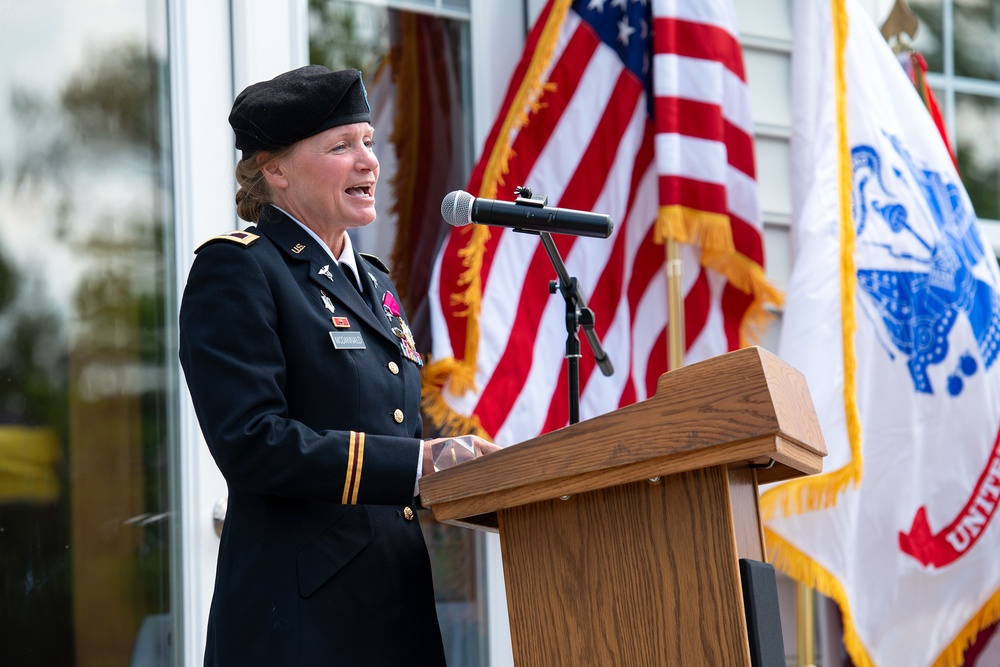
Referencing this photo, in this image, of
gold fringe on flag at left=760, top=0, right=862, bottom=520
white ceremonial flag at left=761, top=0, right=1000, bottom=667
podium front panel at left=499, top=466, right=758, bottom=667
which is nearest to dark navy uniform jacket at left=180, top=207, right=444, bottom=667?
podium front panel at left=499, top=466, right=758, bottom=667

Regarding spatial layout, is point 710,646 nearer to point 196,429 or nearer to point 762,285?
point 196,429

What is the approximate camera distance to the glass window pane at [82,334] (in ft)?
9.66

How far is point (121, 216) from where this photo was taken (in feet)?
10.5

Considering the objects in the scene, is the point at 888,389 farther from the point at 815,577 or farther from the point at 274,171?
the point at 274,171

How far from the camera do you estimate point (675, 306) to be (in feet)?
11.7

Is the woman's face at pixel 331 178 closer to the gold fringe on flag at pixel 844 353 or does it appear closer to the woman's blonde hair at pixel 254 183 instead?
the woman's blonde hair at pixel 254 183

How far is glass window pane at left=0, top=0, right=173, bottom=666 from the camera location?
9.66 ft

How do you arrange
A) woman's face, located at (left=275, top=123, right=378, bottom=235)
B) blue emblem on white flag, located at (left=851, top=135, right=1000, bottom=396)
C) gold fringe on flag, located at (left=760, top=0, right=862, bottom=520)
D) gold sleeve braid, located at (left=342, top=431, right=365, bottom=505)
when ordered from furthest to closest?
1. blue emblem on white flag, located at (left=851, top=135, right=1000, bottom=396)
2. gold fringe on flag, located at (left=760, top=0, right=862, bottom=520)
3. woman's face, located at (left=275, top=123, right=378, bottom=235)
4. gold sleeve braid, located at (left=342, top=431, right=365, bottom=505)

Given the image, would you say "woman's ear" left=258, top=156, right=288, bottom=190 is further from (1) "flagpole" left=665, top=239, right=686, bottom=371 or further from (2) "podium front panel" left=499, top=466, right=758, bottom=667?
(1) "flagpole" left=665, top=239, right=686, bottom=371

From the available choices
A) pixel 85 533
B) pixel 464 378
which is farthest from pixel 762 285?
pixel 85 533

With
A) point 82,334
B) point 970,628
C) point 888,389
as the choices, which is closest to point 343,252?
point 82,334

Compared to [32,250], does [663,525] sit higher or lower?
lower

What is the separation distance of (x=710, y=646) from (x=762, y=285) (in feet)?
7.36

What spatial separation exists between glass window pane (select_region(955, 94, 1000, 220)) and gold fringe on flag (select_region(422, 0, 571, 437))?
204cm
